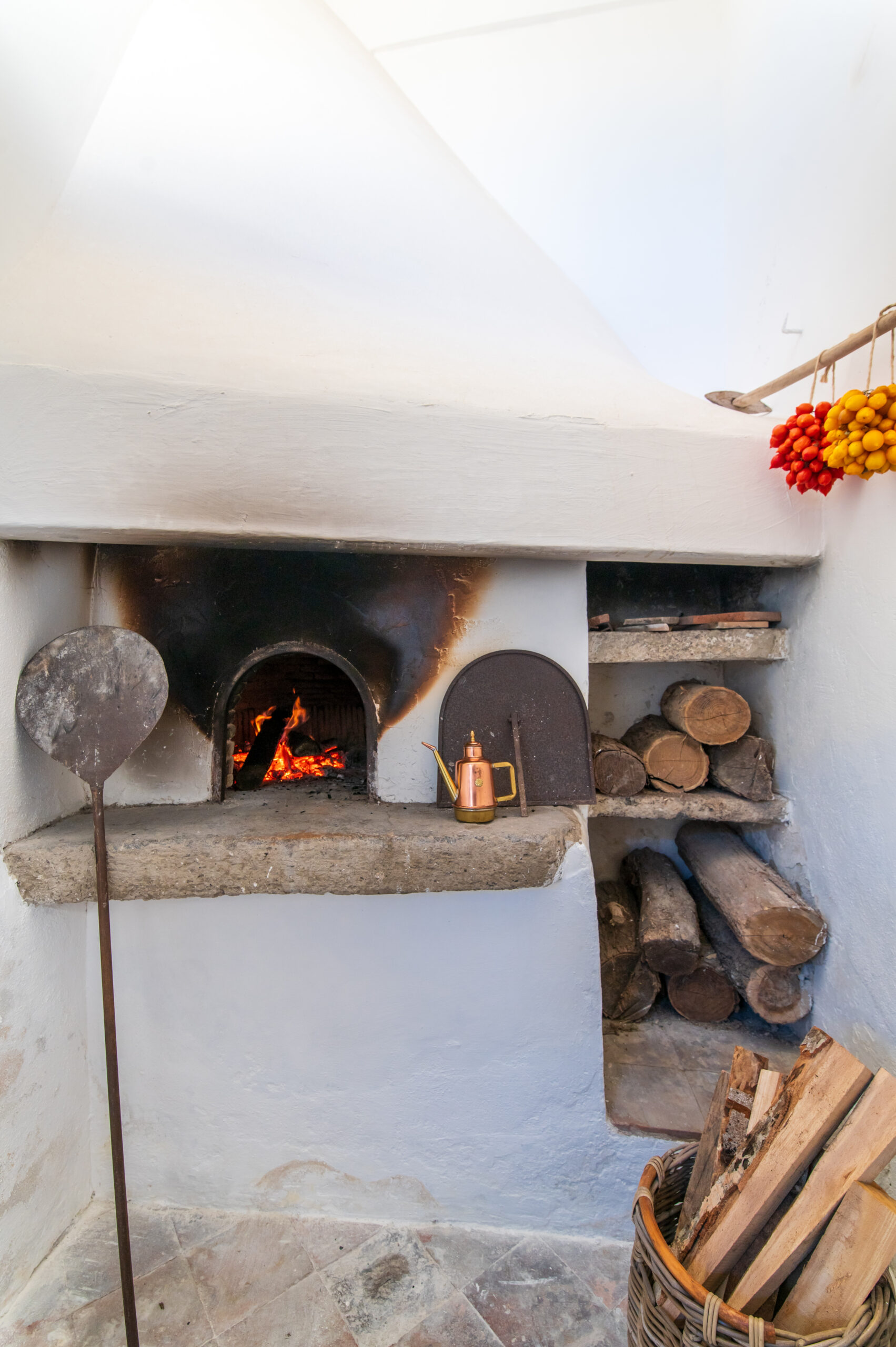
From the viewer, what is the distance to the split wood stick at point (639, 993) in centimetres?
215

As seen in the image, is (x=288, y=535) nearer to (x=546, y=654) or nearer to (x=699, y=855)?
(x=546, y=654)

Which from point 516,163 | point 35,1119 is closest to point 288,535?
point 35,1119

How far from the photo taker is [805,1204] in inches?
43.7

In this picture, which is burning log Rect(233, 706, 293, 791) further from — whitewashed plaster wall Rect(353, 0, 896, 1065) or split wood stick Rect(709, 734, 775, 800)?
split wood stick Rect(709, 734, 775, 800)

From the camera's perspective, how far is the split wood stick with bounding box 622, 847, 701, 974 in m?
2.03

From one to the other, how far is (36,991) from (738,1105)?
1763mm

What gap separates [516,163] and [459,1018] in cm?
347

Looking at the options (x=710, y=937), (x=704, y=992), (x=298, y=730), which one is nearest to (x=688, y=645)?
(x=710, y=937)

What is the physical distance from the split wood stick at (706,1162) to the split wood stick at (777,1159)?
72mm

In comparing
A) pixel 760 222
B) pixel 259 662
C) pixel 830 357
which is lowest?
pixel 259 662

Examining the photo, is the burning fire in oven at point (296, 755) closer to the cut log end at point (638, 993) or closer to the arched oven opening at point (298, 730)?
the arched oven opening at point (298, 730)

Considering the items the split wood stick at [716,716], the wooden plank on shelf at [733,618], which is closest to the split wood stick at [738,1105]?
the split wood stick at [716,716]

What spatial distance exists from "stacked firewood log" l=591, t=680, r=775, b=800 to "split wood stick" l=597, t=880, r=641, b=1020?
49cm

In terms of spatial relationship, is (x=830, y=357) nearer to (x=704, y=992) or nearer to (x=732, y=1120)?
(x=732, y=1120)
